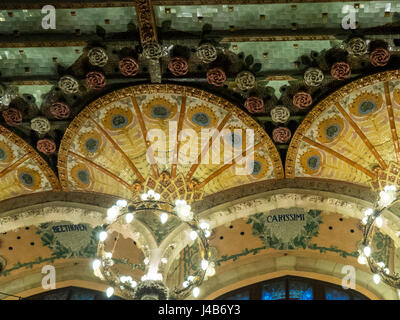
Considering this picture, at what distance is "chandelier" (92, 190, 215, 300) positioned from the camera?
295 inches

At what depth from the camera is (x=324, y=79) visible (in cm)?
846

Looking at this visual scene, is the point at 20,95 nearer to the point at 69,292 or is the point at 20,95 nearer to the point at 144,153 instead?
the point at 144,153

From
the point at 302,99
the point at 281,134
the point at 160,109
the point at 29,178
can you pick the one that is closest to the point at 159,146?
the point at 160,109

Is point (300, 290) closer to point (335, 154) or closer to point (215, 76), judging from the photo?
point (335, 154)

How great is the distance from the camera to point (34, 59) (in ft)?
28.4

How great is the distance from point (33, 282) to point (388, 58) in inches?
296

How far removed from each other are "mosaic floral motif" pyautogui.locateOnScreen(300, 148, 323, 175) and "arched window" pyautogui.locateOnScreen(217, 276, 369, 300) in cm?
207

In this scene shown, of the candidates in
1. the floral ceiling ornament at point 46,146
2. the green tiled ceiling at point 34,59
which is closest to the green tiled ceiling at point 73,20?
A: the green tiled ceiling at point 34,59

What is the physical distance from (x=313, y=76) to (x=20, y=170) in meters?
5.16

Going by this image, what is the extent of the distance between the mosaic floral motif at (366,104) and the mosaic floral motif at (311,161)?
901mm

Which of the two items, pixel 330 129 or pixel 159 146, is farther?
pixel 159 146

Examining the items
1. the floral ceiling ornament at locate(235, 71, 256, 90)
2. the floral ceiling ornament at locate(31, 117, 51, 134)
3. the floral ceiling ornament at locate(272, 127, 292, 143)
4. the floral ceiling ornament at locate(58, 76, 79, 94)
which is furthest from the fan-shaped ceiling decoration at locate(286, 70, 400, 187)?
the floral ceiling ornament at locate(31, 117, 51, 134)
